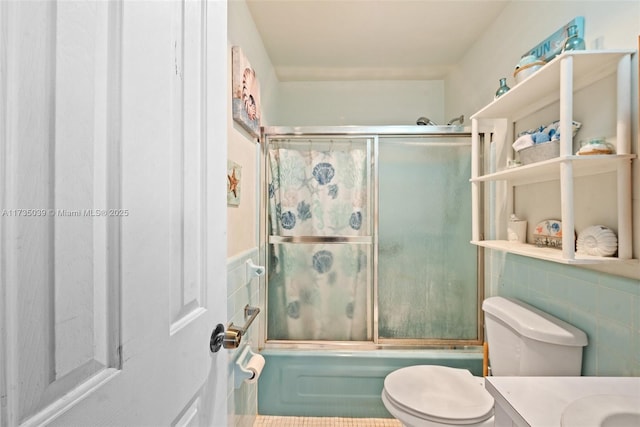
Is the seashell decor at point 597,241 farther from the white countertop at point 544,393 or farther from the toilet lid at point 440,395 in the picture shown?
the toilet lid at point 440,395

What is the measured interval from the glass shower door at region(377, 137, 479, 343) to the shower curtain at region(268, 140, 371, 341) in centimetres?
13

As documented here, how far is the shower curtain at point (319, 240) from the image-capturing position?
6.49 ft

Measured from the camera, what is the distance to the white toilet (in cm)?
112

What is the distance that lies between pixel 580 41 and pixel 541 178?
52 centimetres

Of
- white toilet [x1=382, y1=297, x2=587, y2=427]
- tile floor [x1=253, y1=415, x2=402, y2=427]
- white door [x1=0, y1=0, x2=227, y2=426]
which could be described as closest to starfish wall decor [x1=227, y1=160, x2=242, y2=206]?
white door [x1=0, y1=0, x2=227, y2=426]

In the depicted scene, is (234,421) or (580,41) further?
(234,421)

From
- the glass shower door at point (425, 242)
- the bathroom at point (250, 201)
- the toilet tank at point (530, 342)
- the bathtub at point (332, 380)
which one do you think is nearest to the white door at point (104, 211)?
the bathroom at point (250, 201)

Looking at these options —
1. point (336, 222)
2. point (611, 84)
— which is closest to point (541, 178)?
point (611, 84)

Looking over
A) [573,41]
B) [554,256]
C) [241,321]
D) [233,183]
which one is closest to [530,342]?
[554,256]

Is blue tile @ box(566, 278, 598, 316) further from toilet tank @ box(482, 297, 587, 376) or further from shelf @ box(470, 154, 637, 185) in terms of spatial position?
shelf @ box(470, 154, 637, 185)

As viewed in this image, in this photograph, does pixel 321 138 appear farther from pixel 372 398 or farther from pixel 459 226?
pixel 372 398

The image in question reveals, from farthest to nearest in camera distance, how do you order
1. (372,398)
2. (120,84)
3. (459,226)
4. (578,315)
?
(459,226) < (372,398) < (578,315) < (120,84)

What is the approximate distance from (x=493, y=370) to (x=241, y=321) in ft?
3.77

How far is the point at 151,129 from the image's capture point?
469 millimetres
